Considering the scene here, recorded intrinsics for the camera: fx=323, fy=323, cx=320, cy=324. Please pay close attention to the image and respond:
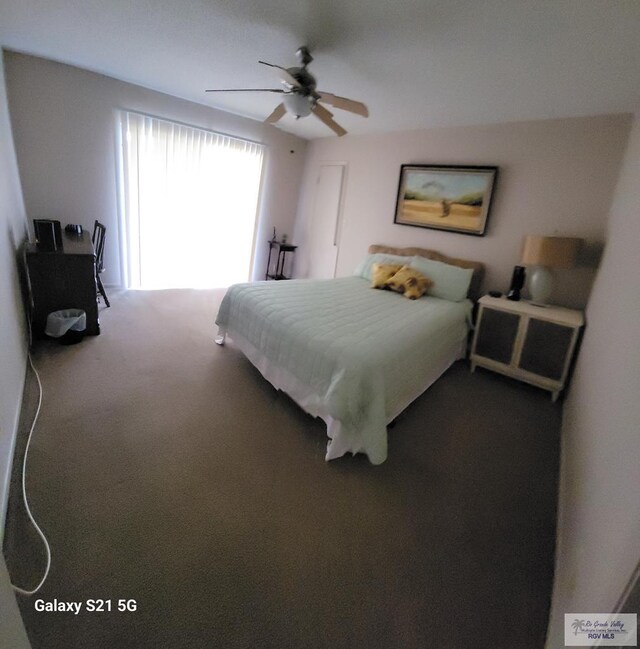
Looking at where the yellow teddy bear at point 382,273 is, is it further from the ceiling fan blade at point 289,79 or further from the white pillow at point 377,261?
the ceiling fan blade at point 289,79

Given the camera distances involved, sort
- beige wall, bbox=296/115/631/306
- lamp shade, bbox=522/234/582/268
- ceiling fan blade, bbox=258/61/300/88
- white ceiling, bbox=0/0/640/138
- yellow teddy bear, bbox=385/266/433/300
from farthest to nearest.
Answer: yellow teddy bear, bbox=385/266/433/300, beige wall, bbox=296/115/631/306, lamp shade, bbox=522/234/582/268, ceiling fan blade, bbox=258/61/300/88, white ceiling, bbox=0/0/640/138

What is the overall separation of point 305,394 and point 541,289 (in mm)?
2419

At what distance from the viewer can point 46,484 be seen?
1.53m

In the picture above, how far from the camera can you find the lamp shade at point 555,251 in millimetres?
2664

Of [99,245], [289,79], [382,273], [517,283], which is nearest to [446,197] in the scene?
[382,273]

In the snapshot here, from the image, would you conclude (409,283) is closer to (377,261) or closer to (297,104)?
(377,261)

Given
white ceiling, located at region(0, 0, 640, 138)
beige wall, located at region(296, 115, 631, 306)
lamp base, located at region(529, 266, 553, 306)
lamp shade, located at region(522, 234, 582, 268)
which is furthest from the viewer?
lamp base, located at region(529, 266, 553, 306)

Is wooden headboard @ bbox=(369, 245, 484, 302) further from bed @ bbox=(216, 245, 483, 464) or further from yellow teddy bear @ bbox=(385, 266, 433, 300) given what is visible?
yellow teddy bear @ bbox=(385, 266, 433, 300)

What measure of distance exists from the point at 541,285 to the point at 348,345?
216 centimetres

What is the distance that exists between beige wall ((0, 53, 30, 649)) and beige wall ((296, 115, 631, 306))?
12.2 feet

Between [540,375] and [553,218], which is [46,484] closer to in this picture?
[540,375]

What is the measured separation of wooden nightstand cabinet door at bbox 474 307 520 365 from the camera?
2.97 m

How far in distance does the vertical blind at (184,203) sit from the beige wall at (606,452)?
14.4 feet

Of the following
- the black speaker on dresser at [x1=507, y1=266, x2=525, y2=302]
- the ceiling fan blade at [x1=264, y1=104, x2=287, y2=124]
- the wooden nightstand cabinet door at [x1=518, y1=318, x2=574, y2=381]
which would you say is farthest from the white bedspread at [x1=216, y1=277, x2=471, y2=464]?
the ceiling fan blade at [x1=264, y1=104, x2=287, y2=124]
